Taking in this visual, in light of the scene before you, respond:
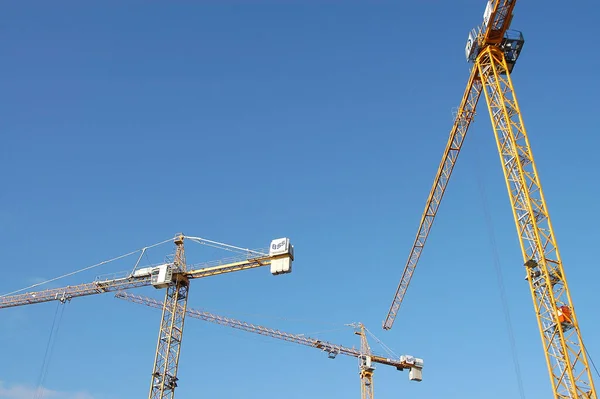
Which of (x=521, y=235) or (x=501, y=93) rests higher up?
(x=501, y=93)

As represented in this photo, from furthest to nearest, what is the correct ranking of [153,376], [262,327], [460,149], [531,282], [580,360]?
[262,327] < [460,149] < [153,376] < [531,282] < [580,360]

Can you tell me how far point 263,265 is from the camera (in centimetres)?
6694

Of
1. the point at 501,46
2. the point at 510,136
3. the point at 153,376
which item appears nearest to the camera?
the point at 510,136

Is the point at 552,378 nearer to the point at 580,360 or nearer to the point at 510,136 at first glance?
the point at 580,360

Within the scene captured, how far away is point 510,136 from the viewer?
5316 centimetres

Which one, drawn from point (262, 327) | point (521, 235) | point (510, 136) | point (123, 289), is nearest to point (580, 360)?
point (521, 235)

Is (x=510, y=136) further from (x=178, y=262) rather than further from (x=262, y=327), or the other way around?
(x=262, y=327)

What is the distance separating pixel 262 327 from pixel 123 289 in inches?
1056

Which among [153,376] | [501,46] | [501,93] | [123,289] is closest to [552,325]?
[501,93]

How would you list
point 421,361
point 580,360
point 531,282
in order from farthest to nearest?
point 421,361
point 531,282
point 580,360

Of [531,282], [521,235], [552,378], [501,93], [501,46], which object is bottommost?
[552,378]

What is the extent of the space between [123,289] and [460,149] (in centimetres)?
4319

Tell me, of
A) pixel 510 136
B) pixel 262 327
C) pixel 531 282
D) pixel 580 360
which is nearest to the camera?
pixel 580 360

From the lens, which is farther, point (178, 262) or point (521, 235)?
point (178, 262)
